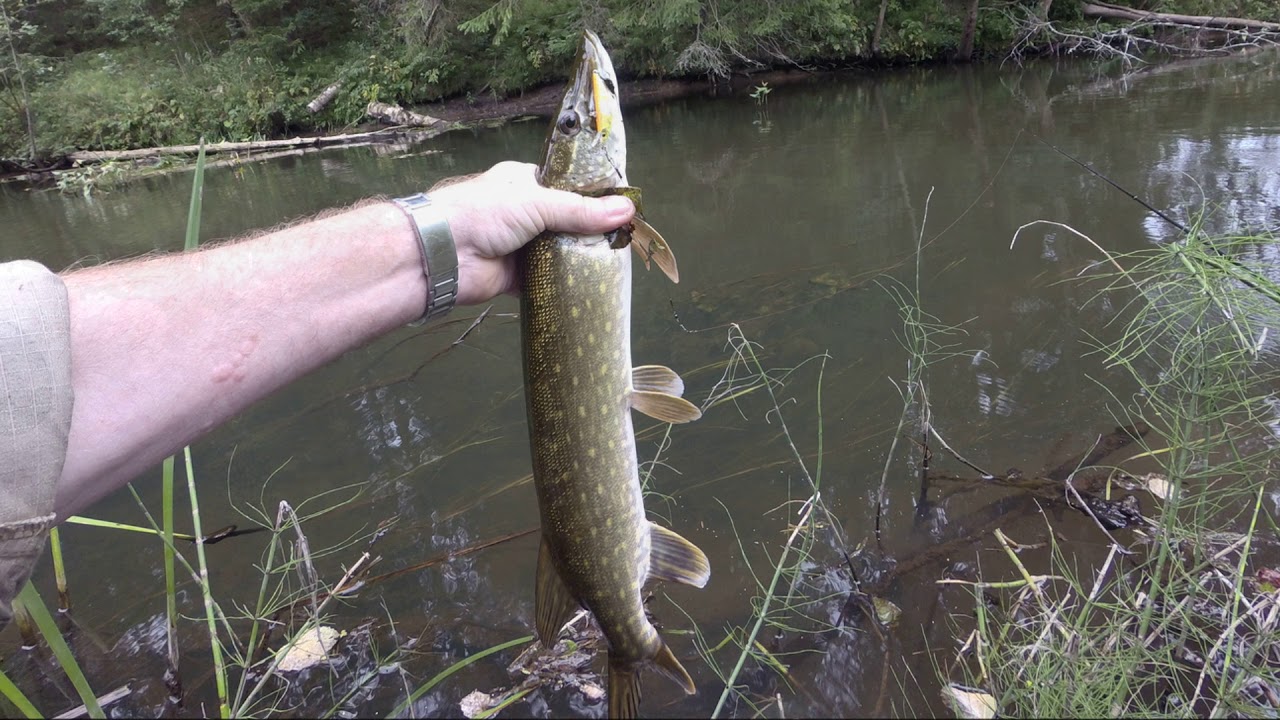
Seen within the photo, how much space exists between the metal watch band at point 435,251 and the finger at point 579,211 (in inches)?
11.0

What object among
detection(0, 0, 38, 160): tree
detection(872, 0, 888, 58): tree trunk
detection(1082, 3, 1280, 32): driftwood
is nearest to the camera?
detection(1082, 3, 1280, 32): driftwood

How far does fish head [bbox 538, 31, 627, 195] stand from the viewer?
2.00 meters

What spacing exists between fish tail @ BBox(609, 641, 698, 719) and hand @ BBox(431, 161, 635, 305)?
1141mm

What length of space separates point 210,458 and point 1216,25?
70.1 feet

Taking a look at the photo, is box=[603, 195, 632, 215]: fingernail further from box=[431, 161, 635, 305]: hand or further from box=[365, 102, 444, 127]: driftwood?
box=[365, 102, 444, 127]: driftwood

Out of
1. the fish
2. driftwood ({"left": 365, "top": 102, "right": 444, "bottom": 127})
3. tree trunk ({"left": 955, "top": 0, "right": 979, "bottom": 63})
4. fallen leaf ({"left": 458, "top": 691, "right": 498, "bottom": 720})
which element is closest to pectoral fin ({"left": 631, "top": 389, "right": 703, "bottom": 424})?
the fish

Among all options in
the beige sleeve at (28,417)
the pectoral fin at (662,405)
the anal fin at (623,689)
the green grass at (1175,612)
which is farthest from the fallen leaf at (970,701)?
the beige sleeve at (28,417)

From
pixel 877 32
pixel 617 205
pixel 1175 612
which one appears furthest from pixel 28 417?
pixel 877 32

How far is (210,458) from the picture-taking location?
4062 millimetres

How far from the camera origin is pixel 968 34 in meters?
18.4

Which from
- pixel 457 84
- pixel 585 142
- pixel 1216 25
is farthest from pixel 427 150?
pixel 1216 25

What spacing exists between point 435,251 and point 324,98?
66.3ft

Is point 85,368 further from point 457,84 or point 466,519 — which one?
point 457,84

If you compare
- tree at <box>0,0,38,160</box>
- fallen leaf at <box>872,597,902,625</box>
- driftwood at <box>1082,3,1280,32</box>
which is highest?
tree at <box>0,0,38,160</box>
